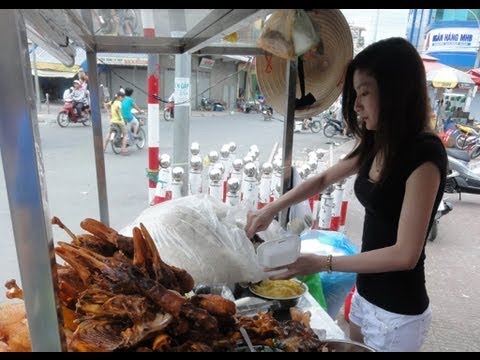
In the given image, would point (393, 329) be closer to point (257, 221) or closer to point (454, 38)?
point (257, 221)

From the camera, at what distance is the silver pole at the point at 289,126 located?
6.66ft

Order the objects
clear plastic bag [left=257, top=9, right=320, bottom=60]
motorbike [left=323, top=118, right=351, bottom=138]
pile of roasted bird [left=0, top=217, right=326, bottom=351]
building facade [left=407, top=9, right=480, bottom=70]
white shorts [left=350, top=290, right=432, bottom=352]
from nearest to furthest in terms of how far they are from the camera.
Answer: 1. pile of roasted bird [left=0, top=217, right=326, bottom=351]
2. clear plastic bag [left=257, top=9, right=320, bottom=60]
3. white shorts [left=350, top=290, right=432, bottom=352]
4. motorbike [left=323, top=118, right=351, bottom=138]
5. building facade [left=407, top=9, right=480, bottom=70]

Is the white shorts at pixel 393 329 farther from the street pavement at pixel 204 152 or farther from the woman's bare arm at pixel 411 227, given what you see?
the street pavement at pixel 204 152

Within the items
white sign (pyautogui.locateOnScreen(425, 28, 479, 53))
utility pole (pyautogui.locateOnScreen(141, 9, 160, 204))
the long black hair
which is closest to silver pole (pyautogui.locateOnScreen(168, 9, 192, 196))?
utility pole (pyautogui.locateOnScreen(141, 9, 160, 204))

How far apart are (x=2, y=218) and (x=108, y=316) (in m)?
4.80

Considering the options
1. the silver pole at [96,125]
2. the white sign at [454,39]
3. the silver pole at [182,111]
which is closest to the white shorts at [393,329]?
the silver pole at [96,125]

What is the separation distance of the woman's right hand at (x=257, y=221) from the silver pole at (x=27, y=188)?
45.0 inches

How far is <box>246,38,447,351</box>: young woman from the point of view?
4.43 feet

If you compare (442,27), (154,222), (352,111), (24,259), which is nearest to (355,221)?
(352,111)

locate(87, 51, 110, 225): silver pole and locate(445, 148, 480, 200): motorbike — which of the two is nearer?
locate(87, 51, 110, 225): silver pole

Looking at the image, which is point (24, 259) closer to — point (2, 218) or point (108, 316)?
point (108, 316)

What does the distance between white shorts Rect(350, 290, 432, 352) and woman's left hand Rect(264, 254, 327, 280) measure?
1.35 ft

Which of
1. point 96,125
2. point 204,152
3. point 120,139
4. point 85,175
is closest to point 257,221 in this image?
point 96,125

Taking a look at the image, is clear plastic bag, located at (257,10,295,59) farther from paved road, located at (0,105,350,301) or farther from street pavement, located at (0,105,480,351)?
street pavement, located at (0,105,480,351)
